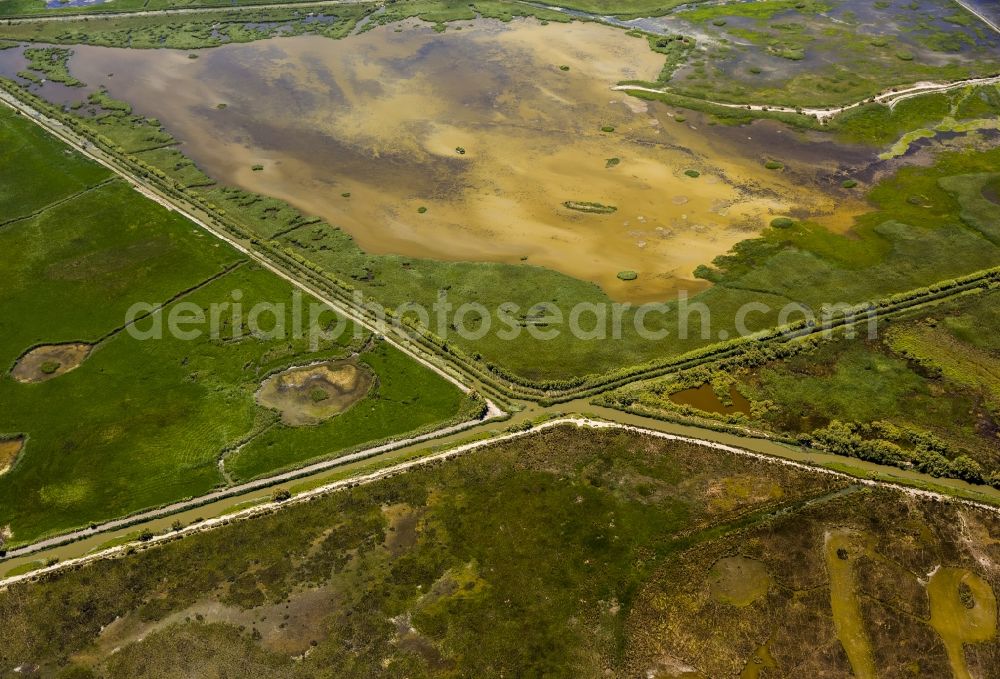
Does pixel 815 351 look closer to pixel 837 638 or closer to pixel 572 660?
pixel 837 638

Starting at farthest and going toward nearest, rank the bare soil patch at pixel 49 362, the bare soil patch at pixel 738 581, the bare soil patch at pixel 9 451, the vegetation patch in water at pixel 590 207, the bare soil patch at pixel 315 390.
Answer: the vegetation patch in water at pixel 590 207
the bare soil patch at pixel 49 362
the bare soil patch at pixel 315 390
the bare soil patch at pixel 9 451
the bare soil patch at pixel 738 581

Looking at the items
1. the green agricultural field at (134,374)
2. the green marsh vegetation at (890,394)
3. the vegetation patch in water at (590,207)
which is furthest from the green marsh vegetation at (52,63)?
the green marsh vegetation at (890,394)

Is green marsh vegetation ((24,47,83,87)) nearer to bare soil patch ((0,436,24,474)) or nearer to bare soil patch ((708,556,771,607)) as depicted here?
bare soil patch ((0,436,24,474))

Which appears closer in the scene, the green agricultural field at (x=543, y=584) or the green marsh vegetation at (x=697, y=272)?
the green agricultural field at (x=543, y=584)

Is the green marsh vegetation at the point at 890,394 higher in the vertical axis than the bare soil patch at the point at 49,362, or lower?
higher

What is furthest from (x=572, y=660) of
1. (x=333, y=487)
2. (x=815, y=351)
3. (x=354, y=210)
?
(x=354, y=210)

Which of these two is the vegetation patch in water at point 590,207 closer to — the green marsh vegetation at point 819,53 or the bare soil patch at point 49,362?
the green marsh vegetation at point 819,53

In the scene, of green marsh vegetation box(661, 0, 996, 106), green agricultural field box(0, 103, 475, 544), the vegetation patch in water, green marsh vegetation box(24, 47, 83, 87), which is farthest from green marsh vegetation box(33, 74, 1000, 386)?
green marsh vegetation box(24, 47, 83, 87)

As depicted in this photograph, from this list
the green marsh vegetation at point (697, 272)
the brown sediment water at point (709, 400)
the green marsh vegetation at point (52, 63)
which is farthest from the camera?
the green marsh vegetation at point (52, 63)
